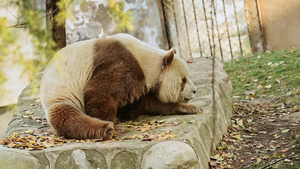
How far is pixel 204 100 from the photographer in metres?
4.73

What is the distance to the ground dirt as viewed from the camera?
11.5 ft

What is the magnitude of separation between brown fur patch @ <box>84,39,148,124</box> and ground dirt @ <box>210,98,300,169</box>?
1100mm

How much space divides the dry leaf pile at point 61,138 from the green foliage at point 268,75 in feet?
8.37

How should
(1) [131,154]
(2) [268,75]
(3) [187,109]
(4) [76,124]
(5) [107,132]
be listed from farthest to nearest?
(2) [268,75], (3) [187,109], (4) [76,124], (5) [107,132], (1) [131,154]

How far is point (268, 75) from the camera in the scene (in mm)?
6887

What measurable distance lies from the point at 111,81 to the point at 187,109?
101cm

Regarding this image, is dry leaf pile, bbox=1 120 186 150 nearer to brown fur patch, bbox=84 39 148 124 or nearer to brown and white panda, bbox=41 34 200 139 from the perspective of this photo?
brown and white panda, bbox=41 34 200 139

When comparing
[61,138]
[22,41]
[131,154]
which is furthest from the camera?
[61,138]

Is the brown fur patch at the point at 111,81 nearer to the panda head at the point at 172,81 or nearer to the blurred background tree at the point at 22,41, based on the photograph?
the panda head at the point at 172,81

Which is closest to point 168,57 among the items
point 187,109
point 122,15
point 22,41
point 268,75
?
point 187,109

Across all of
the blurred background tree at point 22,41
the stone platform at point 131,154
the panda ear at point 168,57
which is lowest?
the stone platform at point 131,154

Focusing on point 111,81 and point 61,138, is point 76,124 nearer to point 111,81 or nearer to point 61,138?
point 61,138

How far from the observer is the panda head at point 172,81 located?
4.14 m

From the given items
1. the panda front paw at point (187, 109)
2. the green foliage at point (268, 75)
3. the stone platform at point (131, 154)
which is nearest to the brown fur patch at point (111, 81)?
the stone platform at point (131, 154)
